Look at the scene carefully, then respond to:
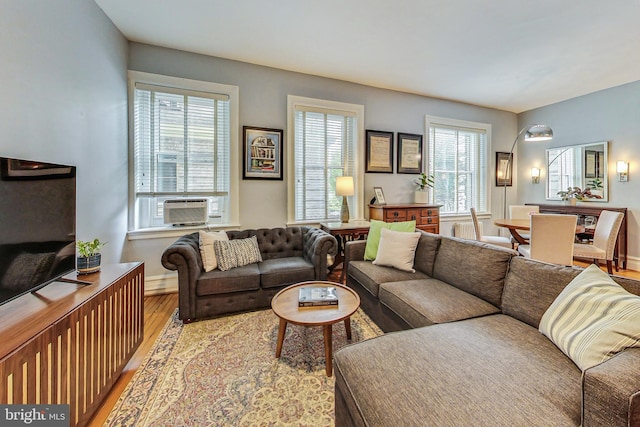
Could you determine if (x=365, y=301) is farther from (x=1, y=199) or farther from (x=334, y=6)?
(x=334, y=6)

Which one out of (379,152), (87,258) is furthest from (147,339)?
(379,152)

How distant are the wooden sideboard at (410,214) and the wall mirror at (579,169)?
8.99 ft

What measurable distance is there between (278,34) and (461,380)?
3.31 metres

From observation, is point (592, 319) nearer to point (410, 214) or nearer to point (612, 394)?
point (612, 394)

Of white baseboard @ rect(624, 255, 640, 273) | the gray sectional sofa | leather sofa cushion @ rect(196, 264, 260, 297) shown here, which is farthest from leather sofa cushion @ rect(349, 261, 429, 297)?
white baseboard @ rect(624, 255, 640, 273)

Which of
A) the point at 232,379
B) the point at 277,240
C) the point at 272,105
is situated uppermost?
the point at 272,105

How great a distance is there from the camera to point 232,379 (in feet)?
5.45

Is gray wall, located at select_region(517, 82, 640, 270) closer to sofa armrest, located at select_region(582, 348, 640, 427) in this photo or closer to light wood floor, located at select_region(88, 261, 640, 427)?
light wood floor, located at select_region(88, 261, 640, 427)

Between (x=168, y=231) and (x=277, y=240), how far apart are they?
4.41 feet

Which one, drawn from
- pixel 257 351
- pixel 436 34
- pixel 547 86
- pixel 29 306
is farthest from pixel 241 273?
pixel 547 86

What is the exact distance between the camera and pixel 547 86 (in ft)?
13.1

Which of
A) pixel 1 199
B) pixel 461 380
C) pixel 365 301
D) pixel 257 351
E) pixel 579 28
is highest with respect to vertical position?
pixel 579 28

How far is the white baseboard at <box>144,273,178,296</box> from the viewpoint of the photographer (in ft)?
9.92

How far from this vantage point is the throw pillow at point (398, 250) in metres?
2.46
